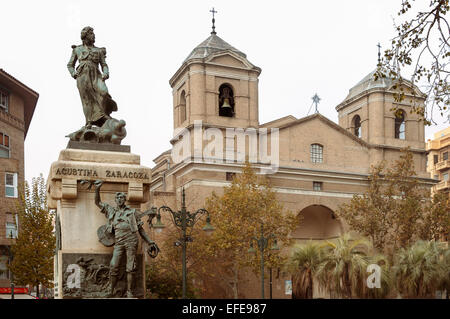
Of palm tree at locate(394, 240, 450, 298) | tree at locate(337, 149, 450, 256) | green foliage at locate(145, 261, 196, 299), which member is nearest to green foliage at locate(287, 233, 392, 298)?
palm tree at locate(394, 240, 450, 298)

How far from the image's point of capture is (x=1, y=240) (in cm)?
3766

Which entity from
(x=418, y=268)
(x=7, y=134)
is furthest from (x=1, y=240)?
(x=418, y=268)

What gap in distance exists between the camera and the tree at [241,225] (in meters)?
36.2

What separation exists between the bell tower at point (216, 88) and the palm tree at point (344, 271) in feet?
52.8

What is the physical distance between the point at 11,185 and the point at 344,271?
68.3 ft

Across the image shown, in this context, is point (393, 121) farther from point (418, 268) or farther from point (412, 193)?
point (418, 268)

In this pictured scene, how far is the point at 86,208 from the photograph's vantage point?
9969 millimetres

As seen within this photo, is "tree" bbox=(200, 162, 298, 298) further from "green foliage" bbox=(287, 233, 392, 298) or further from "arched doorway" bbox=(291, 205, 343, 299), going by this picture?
"arched doorway" bbox=(291, 205, 343, 299)

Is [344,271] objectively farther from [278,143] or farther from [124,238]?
[124,238]

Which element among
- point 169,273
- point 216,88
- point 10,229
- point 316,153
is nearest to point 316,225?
point 316,153

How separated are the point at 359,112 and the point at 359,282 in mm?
25466

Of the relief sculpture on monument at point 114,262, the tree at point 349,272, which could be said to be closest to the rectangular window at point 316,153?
the tree at point 349,272

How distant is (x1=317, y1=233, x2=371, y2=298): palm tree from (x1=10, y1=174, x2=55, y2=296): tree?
1274cm
